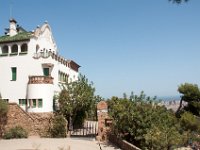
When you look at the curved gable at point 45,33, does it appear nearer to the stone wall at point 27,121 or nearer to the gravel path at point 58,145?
the stone wall at point 27,121

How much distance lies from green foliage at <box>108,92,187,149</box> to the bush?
10424mm

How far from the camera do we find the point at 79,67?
50.1 m

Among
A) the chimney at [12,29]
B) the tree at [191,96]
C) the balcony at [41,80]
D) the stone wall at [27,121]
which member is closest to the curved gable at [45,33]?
the chimney at [12,29]

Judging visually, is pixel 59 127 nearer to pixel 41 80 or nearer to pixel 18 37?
pixel 41 80

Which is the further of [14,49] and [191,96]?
[191,96]

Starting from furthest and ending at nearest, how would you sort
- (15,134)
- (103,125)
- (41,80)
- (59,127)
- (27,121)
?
(41,80) → (27,121) → (59,127) → (15,134) → (103,125)

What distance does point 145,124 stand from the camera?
24031 mm

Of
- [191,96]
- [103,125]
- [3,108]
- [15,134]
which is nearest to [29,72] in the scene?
[3,108]

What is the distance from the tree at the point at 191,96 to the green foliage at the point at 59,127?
19010mm

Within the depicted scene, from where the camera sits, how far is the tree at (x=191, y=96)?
4431cm

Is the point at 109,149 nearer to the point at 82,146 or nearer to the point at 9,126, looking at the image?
the point at 82,146

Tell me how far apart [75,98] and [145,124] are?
42.1 ft

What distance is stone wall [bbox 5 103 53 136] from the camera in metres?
33.6

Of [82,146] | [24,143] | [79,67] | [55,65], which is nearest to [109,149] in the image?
[82,146]
